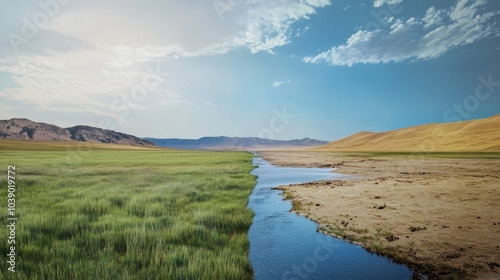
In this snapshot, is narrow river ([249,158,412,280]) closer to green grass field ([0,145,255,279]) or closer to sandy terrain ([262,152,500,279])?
green grass field ([0,145,255,279])

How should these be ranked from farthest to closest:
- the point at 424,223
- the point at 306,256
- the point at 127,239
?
the point at 424,223 → the point at 127,239 → the point at 306,256

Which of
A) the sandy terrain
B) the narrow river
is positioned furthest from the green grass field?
the sandy terrain

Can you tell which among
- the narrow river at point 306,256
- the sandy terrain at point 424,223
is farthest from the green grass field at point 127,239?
the sandy terrain at point 424,223

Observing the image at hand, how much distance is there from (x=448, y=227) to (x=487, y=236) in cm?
143

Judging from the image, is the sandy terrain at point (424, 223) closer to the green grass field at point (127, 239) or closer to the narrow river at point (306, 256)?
the narrow river at point (306, 256)

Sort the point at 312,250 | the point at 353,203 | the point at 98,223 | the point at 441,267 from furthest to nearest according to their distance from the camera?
the point at 353,203
the point at 98,223
the point at 312,250
the point at 441,267

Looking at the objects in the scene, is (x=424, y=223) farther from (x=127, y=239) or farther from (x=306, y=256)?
(x=127, y=239)

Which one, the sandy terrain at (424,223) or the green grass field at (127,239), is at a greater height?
the sandy terrain at (424,223)

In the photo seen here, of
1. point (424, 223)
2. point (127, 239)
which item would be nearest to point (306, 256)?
point (127, 239)

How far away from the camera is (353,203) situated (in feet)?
58.6

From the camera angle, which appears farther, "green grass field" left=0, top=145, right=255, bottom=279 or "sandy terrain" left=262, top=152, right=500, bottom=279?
"sandy terrain" left=262, top=152, right=500, bottom=279

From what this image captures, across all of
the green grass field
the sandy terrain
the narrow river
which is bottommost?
the narrow river

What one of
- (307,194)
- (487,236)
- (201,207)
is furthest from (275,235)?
(307,194)

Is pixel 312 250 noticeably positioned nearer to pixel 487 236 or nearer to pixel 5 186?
pixel 487 236
